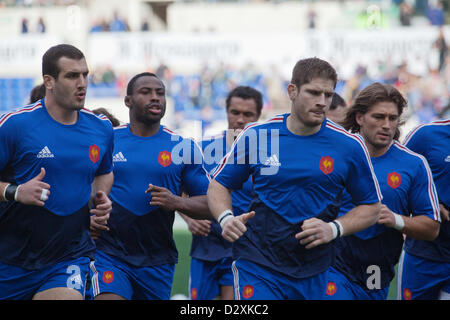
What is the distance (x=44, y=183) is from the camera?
4.61m

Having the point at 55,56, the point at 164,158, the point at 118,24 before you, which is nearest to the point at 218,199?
the point at 164,158

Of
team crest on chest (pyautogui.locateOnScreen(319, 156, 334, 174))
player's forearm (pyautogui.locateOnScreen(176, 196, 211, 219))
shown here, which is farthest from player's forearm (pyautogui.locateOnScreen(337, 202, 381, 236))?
player's forearm (pyautogui.locateOnScreen(176, 196, 211, 219))

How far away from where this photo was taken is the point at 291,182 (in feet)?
15.6

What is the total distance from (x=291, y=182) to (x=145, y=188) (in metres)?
1.70

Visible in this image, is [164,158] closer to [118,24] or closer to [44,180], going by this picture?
[44,180]

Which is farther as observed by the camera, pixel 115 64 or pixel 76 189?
pixel 115 64

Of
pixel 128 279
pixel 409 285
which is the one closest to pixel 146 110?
pixel 128 279

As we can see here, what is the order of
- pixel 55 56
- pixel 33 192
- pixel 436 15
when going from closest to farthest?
1. pixel 33 192
2. pixel 55 56
3. pixel 436 15

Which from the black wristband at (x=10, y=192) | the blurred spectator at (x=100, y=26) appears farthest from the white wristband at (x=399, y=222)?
the blurred spectator at (x=100, y=26)

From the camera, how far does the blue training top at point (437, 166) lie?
6.02 meters

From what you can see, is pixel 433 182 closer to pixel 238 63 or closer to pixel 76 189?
pixel 76 189

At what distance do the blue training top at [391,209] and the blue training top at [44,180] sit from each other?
6.99 ft

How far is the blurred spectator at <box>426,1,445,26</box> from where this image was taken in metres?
23.2
